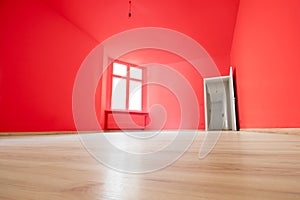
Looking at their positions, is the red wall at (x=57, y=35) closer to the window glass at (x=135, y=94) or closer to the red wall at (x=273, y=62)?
the red wall at (x=273, y=62)

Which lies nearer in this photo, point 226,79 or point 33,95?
point 33,95

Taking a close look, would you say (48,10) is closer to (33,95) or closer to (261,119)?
(33,95)

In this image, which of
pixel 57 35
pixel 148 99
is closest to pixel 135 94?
pixel 148 99

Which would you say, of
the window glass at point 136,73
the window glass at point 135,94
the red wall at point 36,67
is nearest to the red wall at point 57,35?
the red wall at point 36,67

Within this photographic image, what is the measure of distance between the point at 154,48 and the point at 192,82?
1.63 metres

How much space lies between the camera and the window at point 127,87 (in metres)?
6.06

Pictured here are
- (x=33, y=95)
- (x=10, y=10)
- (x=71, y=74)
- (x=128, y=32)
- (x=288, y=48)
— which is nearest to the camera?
(x=288, y=48)

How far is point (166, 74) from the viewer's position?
22.4 ft

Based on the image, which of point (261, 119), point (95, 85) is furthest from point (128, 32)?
point (261, 119)

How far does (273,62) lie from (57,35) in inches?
149

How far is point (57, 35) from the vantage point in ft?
12.9

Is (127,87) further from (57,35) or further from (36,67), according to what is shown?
(36,67)

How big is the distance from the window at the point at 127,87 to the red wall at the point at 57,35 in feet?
5.23

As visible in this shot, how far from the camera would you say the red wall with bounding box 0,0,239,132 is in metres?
3.07
